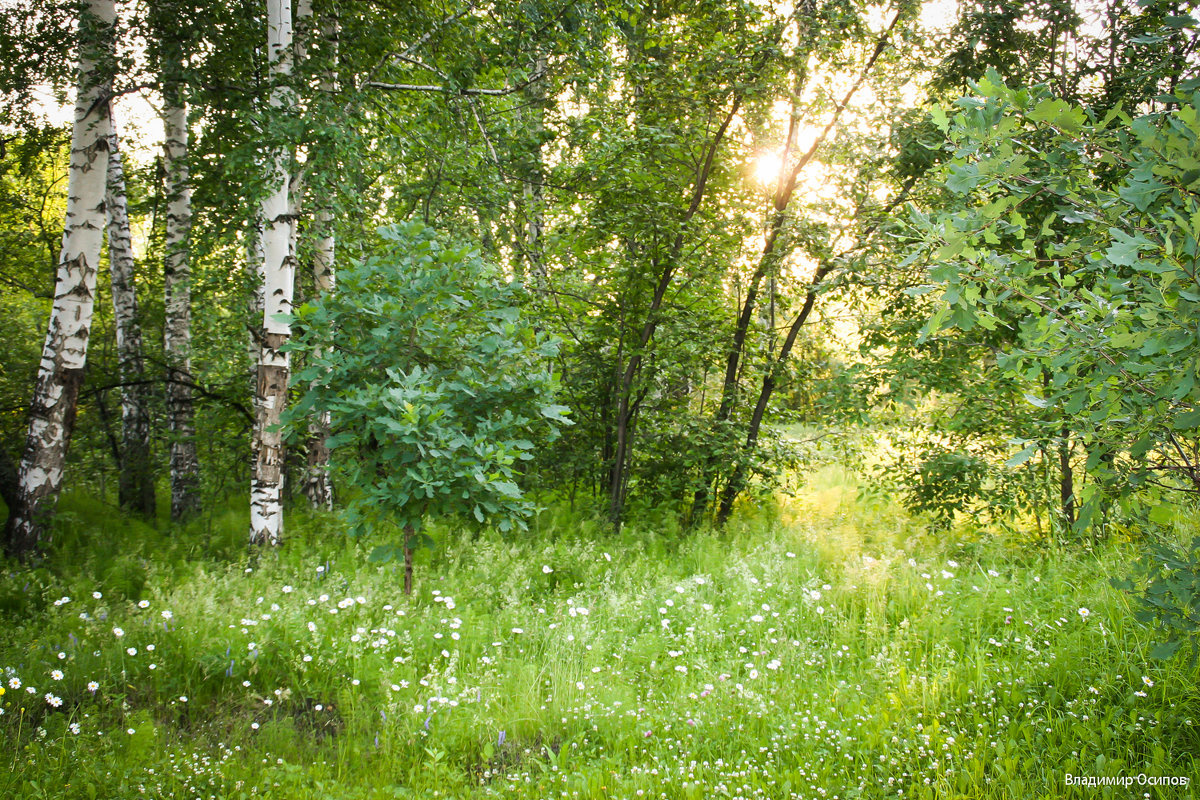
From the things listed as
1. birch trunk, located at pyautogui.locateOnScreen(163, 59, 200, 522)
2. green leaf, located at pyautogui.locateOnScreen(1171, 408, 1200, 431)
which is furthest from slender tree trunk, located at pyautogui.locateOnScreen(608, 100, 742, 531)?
green leaf, located at pyautogui.locateOnScreen(1171, 408, 1200, 431)

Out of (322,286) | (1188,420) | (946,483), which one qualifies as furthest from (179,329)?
(946,483)

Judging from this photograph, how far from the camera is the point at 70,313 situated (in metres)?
5.93

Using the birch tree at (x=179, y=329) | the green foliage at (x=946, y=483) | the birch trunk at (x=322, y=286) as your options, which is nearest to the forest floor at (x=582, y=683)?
the green foliage at (x=946, y=483)

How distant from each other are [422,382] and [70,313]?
A: 14.1 feet

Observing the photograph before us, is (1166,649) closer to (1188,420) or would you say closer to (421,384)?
(1188,420)

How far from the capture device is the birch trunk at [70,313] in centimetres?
580

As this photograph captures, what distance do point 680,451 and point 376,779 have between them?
5.90 metres

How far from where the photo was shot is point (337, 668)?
13.3 ft

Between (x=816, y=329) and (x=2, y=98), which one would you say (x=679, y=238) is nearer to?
(x=816, y=329)

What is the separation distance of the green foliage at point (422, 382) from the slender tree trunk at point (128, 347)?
499 cm

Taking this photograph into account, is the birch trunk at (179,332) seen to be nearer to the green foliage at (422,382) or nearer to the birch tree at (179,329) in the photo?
the birch tree at (179,329)

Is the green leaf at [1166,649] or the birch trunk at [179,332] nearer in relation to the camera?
the green leaf at [1166,649]

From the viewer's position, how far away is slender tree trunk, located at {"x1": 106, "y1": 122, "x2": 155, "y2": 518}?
26.2ft

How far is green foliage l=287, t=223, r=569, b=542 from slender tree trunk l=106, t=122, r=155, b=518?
499 cm
